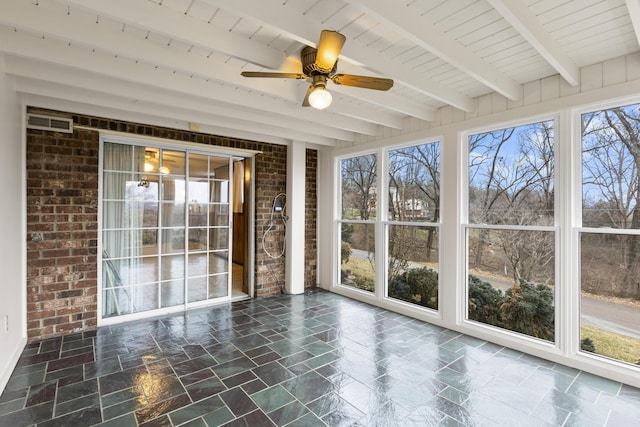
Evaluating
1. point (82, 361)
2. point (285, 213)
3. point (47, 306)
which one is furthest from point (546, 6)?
point (47, 306)

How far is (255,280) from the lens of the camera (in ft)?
17.2

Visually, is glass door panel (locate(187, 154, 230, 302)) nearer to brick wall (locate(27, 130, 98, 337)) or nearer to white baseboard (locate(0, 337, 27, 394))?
brick wall (locate(27, 130, 98, 337))

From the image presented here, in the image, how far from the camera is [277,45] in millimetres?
2525

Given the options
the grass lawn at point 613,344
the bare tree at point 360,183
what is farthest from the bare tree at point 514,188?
the bare tree at point 360,183

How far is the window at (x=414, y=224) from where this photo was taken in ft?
14.0

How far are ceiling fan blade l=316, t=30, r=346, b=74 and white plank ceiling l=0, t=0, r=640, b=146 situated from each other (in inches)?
7.6

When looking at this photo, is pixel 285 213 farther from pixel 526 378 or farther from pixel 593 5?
pixel 593 5

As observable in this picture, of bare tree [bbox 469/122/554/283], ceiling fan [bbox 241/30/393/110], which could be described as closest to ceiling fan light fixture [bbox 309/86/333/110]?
ceiling fan [bbox 241/30/393/110]

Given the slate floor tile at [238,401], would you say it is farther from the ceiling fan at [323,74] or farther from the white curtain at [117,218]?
the white curtain at [117,218]

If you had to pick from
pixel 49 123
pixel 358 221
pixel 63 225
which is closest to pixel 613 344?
pixel 358 221

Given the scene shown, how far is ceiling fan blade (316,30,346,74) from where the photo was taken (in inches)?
75.9

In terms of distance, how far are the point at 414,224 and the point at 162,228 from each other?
3484 mm

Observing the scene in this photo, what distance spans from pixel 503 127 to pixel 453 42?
1.52m

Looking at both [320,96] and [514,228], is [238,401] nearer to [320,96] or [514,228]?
[320,96]
